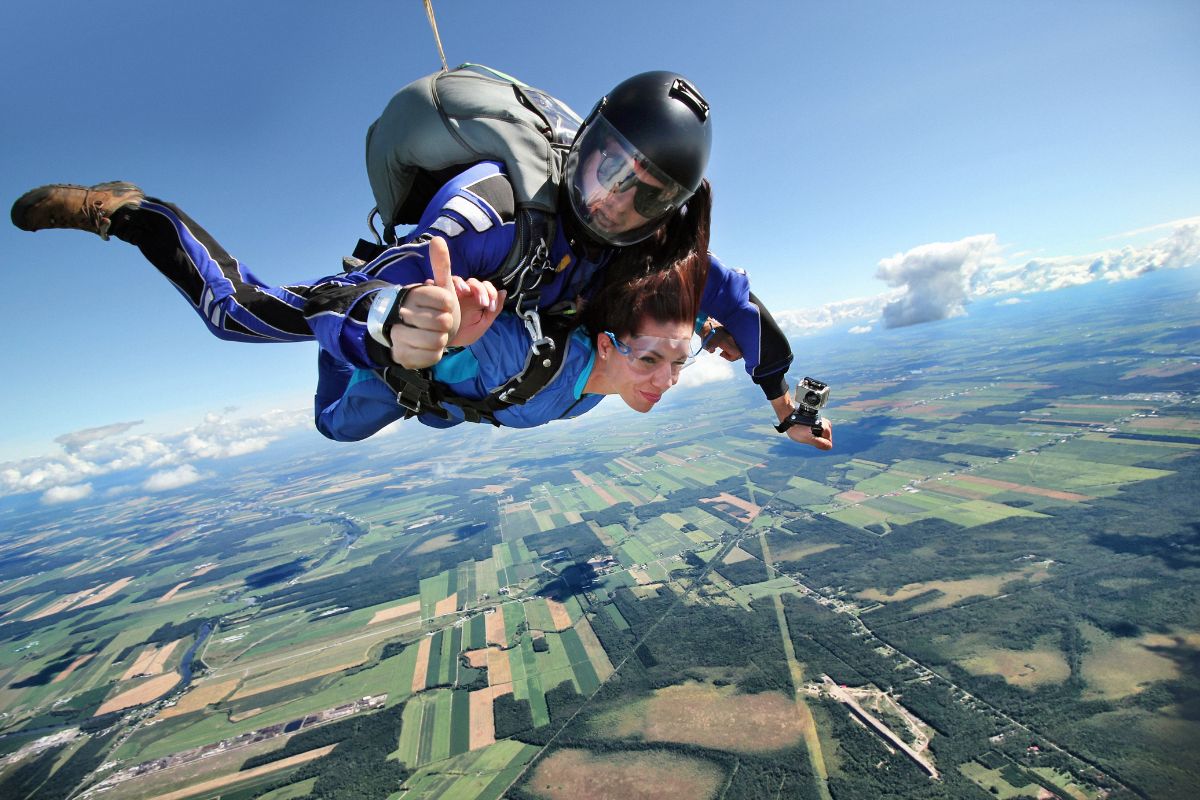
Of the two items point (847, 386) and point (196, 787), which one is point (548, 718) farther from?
point (847, 386)

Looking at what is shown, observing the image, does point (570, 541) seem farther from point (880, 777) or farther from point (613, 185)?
point (613, 185)

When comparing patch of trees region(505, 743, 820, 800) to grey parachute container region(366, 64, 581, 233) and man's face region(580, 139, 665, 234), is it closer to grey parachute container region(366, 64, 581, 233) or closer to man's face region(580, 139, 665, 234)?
man's face region(580, 139, 665, 234)

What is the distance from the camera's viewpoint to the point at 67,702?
3050 centimetres

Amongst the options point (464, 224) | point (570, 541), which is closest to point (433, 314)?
point (464, 224)

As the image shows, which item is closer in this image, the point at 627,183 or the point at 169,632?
the point at 627,183

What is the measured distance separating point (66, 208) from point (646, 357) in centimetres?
271

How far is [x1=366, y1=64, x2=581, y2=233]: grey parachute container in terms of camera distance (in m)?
2.02

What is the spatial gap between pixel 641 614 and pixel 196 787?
23.4 metres

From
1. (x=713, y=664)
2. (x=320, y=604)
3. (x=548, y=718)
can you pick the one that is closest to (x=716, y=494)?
(x=713, y=664)

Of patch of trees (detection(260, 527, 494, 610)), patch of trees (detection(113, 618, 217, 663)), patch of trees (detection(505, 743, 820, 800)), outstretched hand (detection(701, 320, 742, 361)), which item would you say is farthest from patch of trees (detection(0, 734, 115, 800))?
outstretched hand (detection(701, 320, 742, 361))

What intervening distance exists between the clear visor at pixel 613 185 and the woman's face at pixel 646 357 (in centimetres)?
50

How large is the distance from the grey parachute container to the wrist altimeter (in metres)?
2.20

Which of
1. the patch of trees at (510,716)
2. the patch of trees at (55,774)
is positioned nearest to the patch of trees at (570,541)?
the patch of trees at (510,716)

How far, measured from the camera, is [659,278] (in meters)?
2.25
